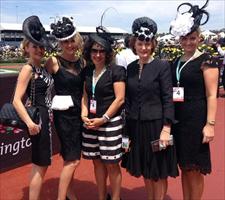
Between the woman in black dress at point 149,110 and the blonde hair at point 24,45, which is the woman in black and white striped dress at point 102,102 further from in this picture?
the blonde hair at point 24,45

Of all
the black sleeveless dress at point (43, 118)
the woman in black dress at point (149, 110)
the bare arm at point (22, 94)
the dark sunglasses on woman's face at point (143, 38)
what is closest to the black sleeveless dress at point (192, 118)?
the woman in black dress at point (149, 110)

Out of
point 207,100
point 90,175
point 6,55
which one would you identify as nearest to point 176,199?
point 90,175

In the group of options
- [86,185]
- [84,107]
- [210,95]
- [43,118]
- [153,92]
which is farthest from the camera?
[86,185]

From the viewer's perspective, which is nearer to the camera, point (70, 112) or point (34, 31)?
point (34, 31)

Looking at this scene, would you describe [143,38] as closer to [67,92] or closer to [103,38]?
[103,38]

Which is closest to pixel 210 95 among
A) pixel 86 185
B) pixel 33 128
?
pixel 33 128

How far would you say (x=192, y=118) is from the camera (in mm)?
3135

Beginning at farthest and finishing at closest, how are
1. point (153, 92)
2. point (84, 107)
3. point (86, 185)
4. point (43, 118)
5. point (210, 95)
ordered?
point (86, 185) < point (84, 107) < point (43, 118) < point (153, 92) < point (210, 95)

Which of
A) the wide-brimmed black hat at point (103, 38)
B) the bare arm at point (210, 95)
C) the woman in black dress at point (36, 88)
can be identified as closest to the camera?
the bare arm at point (210, 95)

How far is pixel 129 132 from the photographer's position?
3377 millimetres

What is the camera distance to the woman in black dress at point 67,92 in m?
3.40

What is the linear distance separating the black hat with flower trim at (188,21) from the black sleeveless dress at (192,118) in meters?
0.25

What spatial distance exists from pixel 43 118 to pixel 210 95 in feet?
4.93

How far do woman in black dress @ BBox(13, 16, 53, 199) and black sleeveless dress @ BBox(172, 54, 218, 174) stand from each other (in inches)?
46.1
